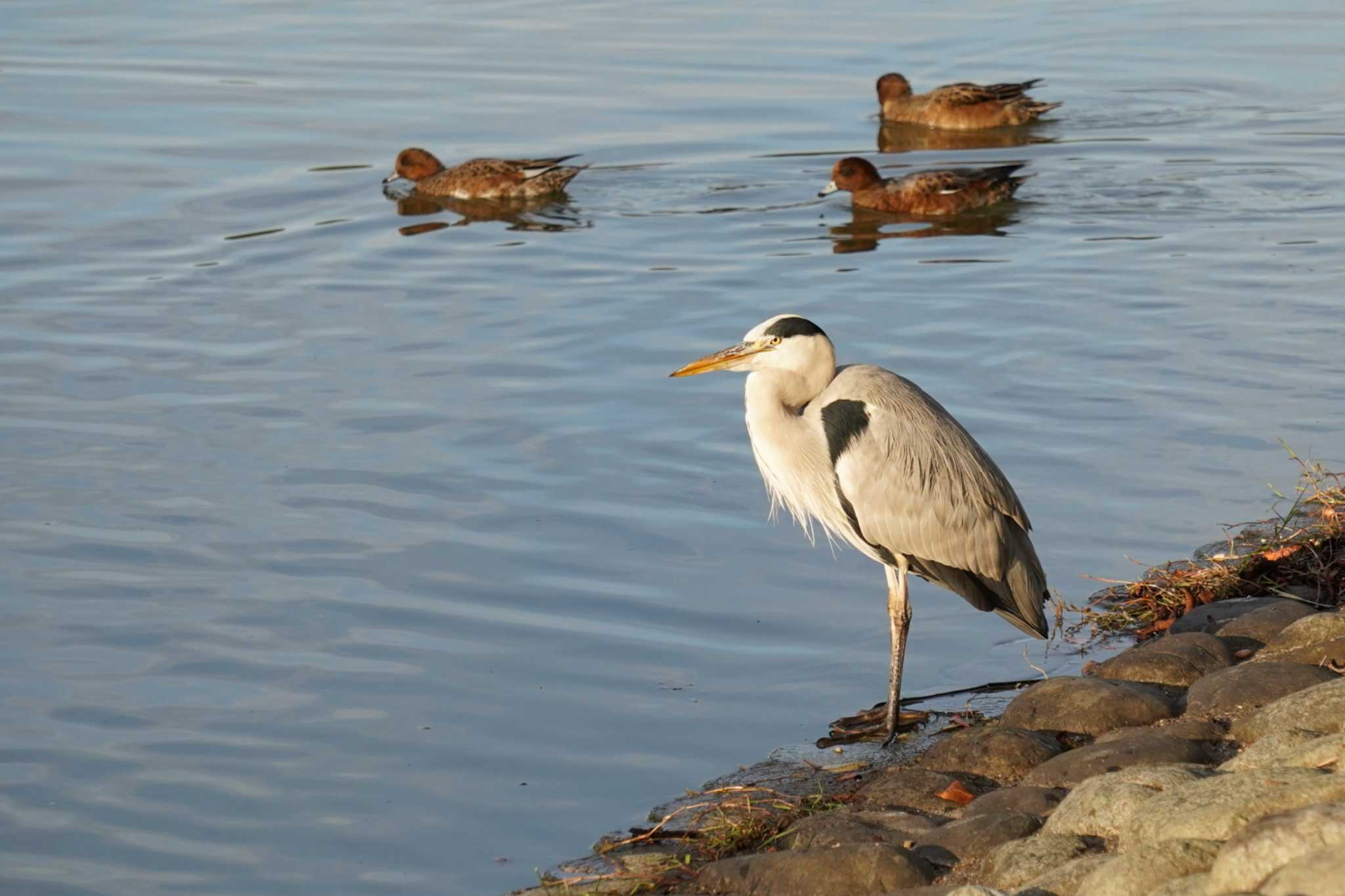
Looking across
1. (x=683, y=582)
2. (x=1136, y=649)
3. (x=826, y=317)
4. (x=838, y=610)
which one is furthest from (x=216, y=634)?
(x=826, y=317)

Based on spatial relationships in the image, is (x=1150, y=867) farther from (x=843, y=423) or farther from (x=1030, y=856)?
(x=843, y=423)

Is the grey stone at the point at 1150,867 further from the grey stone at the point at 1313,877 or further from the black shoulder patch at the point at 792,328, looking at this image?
the black shoulder patch at the point at 792,328

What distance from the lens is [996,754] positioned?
533 centimetres

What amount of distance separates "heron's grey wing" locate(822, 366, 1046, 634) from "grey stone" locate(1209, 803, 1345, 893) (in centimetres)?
305

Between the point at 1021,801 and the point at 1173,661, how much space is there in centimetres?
143

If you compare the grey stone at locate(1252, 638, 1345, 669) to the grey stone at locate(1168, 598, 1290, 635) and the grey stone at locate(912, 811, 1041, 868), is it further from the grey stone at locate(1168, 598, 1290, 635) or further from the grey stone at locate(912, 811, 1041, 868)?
the grey stone at locate(912, 811, 1041, 868)

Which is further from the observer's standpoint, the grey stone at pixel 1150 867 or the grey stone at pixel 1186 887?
the grey stone at pixel 1150 867

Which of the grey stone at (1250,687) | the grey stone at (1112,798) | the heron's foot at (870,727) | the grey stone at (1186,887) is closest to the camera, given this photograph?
the grey stone at (1186,887)

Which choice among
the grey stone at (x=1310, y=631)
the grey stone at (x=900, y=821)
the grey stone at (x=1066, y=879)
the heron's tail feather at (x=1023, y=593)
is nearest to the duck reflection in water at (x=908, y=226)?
the heron's tail feather at (x=1023, y=593)

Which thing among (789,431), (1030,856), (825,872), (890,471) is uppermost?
(789,431)

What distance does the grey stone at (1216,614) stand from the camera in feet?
21.6

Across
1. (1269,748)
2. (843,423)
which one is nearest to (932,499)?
(843,423)

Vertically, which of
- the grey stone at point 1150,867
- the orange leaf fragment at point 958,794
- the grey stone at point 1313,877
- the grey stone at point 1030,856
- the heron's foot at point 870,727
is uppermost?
the grey stone at point 1313,877

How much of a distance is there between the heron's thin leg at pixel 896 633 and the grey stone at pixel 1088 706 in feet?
1.71
